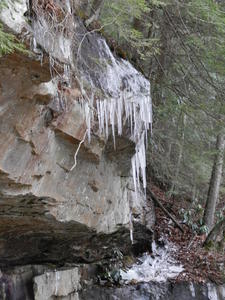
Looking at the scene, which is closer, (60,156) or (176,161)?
(60,156)

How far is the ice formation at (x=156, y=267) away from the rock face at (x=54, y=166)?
0.70m

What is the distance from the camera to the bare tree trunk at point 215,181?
981 centimetres

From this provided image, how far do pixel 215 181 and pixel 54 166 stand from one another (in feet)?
19.4

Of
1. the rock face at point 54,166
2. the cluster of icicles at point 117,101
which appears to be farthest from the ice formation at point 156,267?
the cluster of icicles at point 117,101

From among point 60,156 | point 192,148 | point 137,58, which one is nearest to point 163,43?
point 137,58

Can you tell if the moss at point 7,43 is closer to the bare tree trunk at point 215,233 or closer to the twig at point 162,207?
the bare tree trunk at point 215,233

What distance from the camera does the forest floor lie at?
28.1 ft

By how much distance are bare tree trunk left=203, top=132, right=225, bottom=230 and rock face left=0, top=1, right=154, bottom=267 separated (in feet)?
8.77

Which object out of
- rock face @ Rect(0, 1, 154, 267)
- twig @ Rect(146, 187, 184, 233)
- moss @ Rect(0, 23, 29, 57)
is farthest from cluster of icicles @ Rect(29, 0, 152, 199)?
twig @ Rect(146, 187, 184, 233)

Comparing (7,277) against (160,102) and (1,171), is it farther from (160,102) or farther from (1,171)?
(160,102)

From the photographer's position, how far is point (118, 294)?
25.5 feet

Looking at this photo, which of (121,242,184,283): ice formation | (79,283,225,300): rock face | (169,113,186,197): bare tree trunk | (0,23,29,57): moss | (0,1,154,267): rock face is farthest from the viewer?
(169,113,186,197): bare tree trunk

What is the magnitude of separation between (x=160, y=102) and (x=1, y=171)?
5.48 m

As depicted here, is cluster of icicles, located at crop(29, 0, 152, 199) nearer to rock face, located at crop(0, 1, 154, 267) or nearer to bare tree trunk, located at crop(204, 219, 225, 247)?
rock face, located at crop(0, 1, 154, 267)
